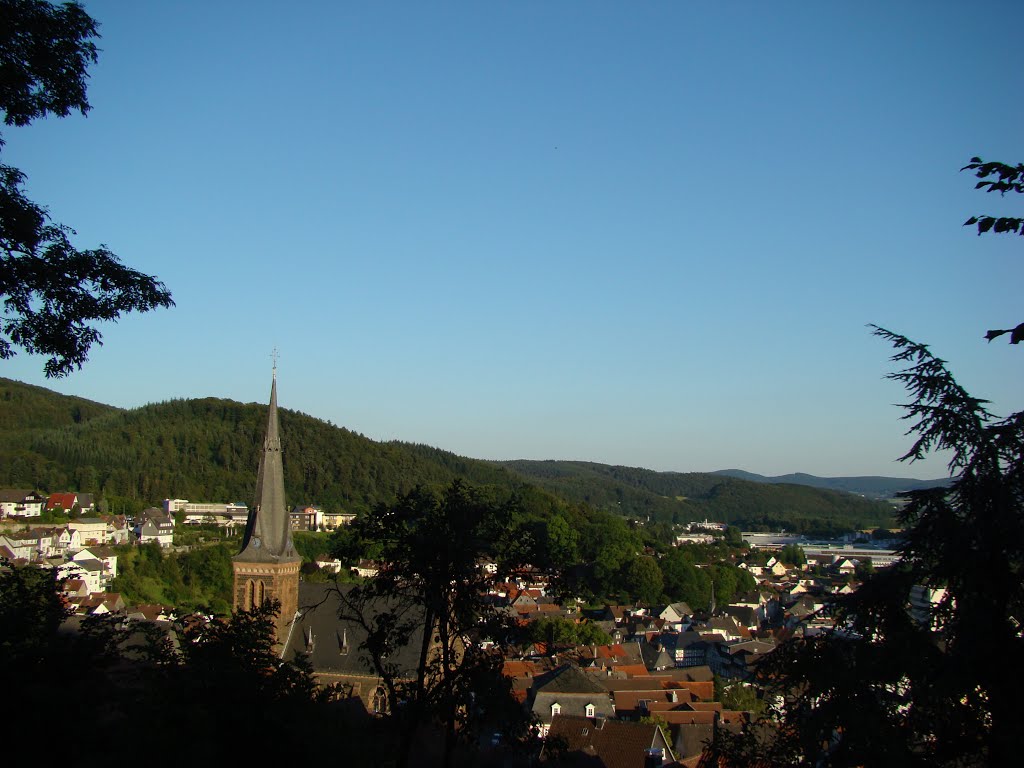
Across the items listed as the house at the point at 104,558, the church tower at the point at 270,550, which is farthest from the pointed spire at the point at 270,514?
the house at the point at 104,558

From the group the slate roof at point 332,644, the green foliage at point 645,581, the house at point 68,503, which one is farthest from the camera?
the house at point 68,503

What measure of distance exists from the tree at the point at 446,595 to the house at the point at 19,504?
232ft

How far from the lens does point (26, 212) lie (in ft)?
25.8

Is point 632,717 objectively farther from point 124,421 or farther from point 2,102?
point 124,421

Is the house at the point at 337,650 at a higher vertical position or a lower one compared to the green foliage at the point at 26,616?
lower

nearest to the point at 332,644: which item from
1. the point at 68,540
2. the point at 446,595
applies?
the point at 446,595

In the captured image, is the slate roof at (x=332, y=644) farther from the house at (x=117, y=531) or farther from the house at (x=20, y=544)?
the house at (x=117, y=531)

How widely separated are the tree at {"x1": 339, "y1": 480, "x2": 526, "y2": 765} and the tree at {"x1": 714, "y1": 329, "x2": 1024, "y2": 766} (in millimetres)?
4091

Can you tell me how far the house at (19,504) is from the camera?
7225 cm

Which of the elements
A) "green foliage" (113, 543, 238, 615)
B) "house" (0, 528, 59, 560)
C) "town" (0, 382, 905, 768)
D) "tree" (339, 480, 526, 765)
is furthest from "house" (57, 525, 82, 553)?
"tree" (339, 480, 526, 765)

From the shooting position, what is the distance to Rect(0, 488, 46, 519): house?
237ft

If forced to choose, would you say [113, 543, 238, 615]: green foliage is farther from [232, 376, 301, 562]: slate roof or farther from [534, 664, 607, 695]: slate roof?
[534, 664, 607, 695]: slate roof

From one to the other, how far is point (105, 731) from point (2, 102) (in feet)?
18.7

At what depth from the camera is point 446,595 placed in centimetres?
1101
